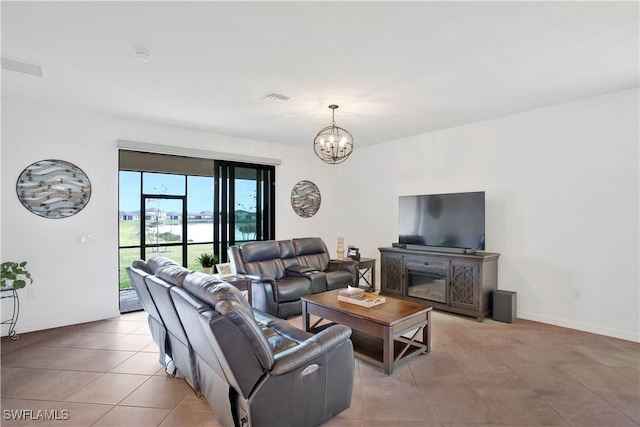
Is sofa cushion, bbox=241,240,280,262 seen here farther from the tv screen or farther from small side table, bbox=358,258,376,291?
the tv screen

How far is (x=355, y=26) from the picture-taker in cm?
236

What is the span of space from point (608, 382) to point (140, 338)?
460 centimetres

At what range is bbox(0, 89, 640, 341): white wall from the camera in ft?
12.2

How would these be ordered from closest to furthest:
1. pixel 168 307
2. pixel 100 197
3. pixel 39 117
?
pixel 168 307 < pixel 39 117 < pixel 100 197

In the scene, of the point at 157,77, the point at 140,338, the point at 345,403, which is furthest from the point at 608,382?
the point at 157,77

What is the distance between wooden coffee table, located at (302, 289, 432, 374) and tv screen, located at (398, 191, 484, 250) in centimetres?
180

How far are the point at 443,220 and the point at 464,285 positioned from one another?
1009mm

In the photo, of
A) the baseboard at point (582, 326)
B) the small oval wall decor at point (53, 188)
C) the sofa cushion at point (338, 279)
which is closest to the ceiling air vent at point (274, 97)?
the sofa cushion at point (338, 279)

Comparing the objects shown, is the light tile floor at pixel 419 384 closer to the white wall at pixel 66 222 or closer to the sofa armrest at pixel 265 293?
the white wall at pixel 66 222

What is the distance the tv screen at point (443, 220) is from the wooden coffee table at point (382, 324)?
1.80m

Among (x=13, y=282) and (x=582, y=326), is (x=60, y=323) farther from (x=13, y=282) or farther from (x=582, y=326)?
(x=582, y=326)

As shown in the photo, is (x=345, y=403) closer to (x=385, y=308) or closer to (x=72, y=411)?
(x=385, y=308)

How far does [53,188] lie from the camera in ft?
13.4

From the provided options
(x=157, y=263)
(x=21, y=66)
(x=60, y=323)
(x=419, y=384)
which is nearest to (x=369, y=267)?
(x=419, y=384)
